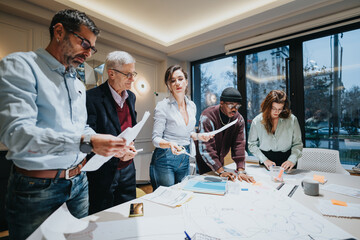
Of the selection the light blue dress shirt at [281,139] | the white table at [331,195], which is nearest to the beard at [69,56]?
the white table at [331,195]

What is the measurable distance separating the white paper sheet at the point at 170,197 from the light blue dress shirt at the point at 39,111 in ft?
1.68

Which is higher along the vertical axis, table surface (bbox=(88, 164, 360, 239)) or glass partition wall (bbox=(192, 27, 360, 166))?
glass partition wall (bbox=(192, 27, 360, 166))

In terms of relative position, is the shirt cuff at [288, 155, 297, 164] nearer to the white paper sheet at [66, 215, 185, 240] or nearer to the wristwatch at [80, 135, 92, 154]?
the white paper sheet at [66, 215, 185, 240]

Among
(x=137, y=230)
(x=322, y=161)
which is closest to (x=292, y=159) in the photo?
(x=322, y=161)

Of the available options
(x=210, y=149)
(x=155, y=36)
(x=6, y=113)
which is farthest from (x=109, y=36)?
(x=6, y=113)

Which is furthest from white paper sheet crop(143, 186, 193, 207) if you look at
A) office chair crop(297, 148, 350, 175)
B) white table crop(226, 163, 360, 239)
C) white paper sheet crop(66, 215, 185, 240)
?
office chair crop(297, 148, 350, 175)

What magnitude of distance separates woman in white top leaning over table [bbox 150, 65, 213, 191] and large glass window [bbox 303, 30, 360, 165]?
2.82 meters

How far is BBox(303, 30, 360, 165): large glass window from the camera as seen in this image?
3.09 m

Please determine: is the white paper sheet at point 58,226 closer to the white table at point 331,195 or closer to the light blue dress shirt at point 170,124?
the light blue dress shirt at point 170,124

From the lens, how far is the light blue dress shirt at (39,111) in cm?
71

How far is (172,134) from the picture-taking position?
5.66 ft

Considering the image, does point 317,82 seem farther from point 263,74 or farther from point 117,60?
point 117,60

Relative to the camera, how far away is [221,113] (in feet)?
6.01

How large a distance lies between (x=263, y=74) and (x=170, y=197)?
3.70 meters
